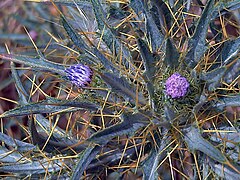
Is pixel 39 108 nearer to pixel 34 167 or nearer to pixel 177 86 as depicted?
pixel 34 167

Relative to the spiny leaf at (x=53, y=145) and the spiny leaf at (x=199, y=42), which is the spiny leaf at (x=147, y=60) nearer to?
the spiny leaf at (x=199, y=42)

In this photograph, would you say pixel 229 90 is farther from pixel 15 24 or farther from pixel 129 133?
pixel 15 24

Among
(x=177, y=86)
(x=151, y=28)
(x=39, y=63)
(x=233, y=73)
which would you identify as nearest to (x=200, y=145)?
(x=177, y=86)

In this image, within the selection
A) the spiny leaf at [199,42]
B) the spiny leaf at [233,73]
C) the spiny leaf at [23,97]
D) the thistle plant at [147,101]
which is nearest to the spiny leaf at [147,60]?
the thistle plant at [147,101]

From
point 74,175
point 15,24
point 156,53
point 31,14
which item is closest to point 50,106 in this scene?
point 74,175

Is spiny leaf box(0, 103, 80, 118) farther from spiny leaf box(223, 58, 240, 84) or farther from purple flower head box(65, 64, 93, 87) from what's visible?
spiny leaf box(223, 58, 240, 84)

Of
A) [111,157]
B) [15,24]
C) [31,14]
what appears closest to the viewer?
[111,157]

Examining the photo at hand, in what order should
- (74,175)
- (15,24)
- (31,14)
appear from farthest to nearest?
(15,24), (31,14), (74,175)
